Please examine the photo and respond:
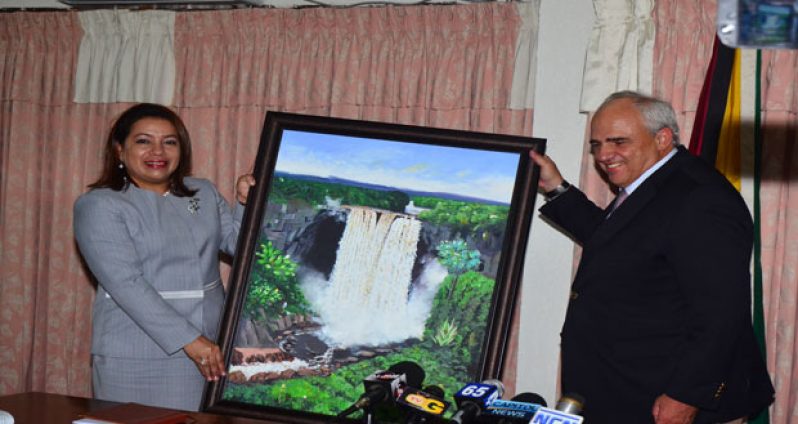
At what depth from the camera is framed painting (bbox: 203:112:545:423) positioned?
317 centimetres

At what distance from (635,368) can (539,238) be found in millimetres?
1531

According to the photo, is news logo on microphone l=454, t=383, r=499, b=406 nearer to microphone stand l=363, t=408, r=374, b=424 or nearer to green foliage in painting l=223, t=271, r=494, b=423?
microphone stand l=363, t=408, r=374, b=424

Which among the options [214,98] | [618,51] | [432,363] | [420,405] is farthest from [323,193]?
[214,98]

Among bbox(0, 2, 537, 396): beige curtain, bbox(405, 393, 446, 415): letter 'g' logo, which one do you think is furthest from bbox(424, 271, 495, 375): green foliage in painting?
bbox(0, 2, 537, 396): beige curtain

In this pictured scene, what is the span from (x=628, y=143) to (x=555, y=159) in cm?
128

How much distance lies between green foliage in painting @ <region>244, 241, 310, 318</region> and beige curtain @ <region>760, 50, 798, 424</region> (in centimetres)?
200

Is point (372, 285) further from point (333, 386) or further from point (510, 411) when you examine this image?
point (510, 411)

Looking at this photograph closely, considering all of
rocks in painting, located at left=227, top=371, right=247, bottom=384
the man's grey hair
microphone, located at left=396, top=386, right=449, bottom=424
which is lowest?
rocks in painting, located at left=227, top=371, right=247, bottom=384

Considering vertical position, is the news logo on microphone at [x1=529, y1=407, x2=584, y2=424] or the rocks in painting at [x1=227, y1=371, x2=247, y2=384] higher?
the news logo on microphone at [x1=529, y1=407, x2=584, y2=424]

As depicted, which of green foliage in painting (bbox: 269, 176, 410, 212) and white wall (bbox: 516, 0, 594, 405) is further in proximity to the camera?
white wall (bbox: 516, 0, 594, 405)

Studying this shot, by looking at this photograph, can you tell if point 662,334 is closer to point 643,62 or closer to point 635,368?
point 635,368

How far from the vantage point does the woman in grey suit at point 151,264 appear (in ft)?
10.9

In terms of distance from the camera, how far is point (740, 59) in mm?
3943

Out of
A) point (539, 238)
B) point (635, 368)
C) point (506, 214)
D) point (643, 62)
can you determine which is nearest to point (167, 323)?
point (506, 214)
